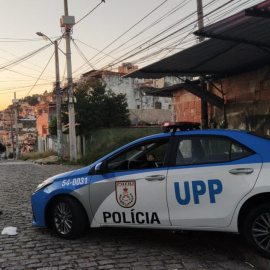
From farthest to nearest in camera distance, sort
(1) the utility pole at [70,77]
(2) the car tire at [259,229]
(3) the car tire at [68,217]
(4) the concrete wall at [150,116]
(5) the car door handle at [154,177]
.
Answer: (4) the concrete wall at [150,116], (1) the utility pole at [70,77], (3) the car tire at [68,217], (5) the car door handle at [154,177], (2) the car tire at [259,229]

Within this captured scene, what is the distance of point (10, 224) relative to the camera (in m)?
5.83

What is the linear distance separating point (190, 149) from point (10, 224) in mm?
3598

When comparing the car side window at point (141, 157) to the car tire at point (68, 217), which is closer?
the car side window at point (141, 157)

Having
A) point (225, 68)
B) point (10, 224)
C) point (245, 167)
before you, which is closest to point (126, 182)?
point (245, 167)

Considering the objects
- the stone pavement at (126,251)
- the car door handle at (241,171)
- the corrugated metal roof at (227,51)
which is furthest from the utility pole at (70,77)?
the car door handle at (241,171)

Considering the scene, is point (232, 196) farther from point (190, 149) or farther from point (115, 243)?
point (115, 243)

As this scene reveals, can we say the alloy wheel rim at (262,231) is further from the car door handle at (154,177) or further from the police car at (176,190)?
the car door handle at (154,177)

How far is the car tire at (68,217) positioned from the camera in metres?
4.80

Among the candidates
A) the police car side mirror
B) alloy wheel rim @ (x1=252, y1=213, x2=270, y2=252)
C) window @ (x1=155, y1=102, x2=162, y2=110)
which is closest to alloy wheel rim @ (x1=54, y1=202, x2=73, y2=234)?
the police car side mirror

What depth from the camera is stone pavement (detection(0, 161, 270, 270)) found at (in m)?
3.94

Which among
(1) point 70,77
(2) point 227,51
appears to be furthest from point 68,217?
(1) point 70,77

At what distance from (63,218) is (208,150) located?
2407 mm

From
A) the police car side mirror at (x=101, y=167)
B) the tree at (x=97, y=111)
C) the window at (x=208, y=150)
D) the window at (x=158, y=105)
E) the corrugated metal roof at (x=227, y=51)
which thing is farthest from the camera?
the window at (x=158, y=105)

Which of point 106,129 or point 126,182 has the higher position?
point 106,129
